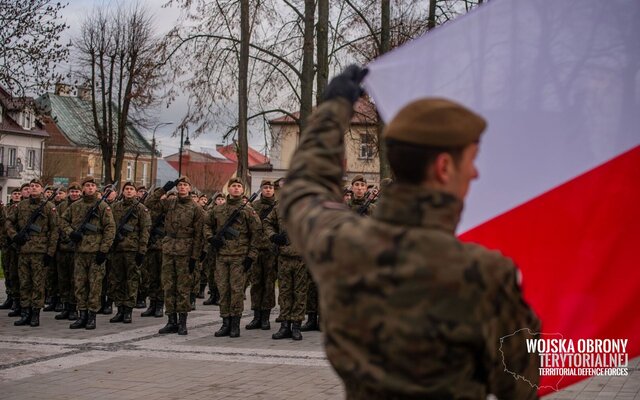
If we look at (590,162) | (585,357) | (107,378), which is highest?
(590,162)

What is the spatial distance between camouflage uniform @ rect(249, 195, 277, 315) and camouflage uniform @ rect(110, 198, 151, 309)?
1.96 metres

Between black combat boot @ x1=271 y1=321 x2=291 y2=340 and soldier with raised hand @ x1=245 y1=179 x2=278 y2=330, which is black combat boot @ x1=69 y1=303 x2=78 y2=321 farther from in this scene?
black combat boot @ x1=271 y1=321 x2=291 y2=340

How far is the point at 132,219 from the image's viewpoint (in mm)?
14797

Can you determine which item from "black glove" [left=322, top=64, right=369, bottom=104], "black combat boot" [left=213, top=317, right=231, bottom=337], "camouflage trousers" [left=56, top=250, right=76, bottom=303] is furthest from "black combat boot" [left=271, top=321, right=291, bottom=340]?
"black glove" [left=322, top=64, right=369, bottom=104]

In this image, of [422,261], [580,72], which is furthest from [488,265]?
[580,72]

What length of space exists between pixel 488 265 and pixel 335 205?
487mm

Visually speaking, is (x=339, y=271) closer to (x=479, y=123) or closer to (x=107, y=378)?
(x=479, y=123)

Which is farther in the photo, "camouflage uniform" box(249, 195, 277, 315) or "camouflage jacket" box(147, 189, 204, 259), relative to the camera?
"camouflage uniform" box(249, 195, 277, 315)

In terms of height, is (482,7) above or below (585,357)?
above

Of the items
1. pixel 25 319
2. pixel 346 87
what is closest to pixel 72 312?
pixel 25 319

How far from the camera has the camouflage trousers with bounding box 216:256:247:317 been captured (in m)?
12.4

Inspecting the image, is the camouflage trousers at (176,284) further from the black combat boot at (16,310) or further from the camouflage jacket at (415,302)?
the camouflage jacket at (415,302)

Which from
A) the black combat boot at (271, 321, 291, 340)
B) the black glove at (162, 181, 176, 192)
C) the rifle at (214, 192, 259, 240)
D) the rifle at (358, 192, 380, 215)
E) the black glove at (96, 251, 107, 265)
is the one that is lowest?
the black combat boot at (271, 321, 291, 340)

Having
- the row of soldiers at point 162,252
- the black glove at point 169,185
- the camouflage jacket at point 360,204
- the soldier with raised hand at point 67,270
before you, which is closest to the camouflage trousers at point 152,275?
the row of soldiers at point 162,252
